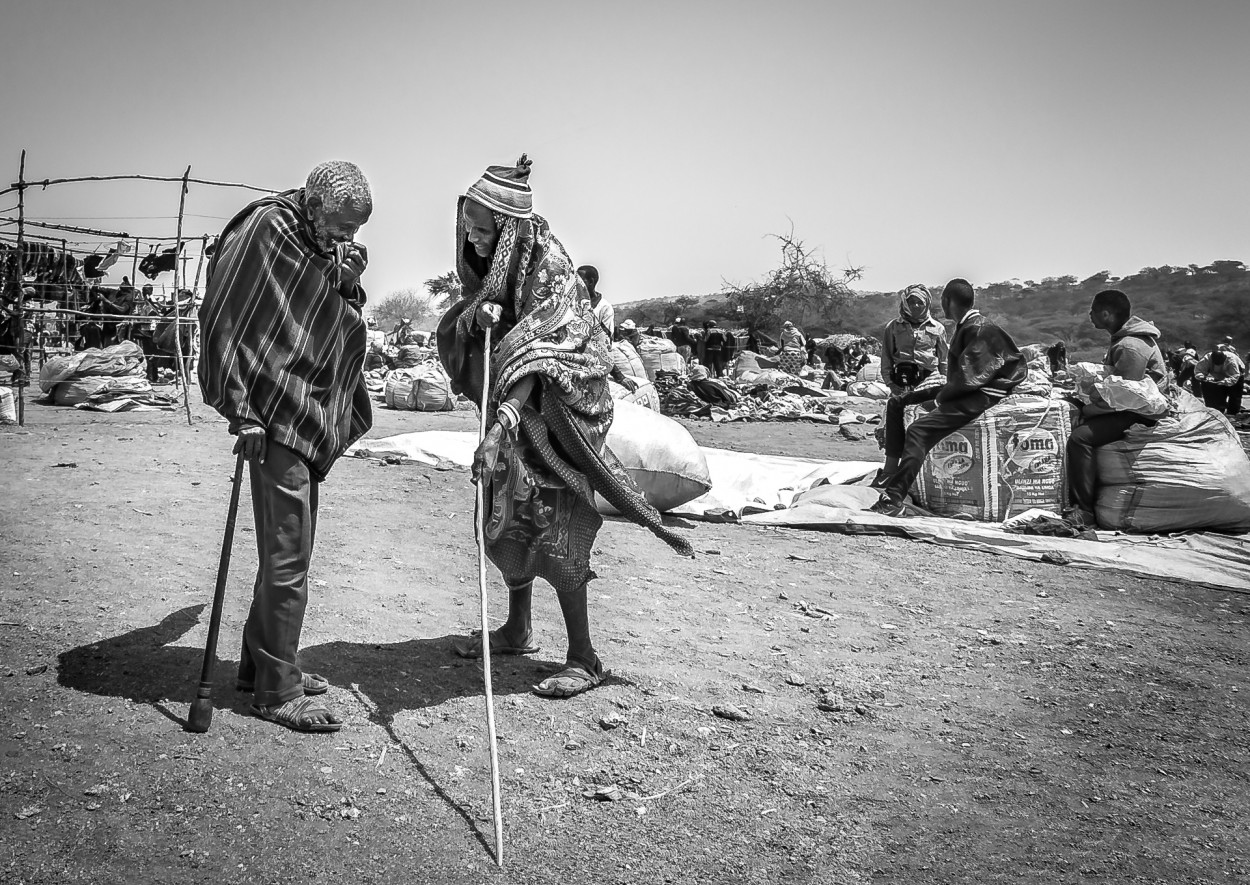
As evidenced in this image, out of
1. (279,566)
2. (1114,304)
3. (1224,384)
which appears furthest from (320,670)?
(1224,384)

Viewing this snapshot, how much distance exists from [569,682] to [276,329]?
4.79 feet

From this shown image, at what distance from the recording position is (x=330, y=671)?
3225mm

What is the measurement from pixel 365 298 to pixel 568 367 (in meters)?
0.67

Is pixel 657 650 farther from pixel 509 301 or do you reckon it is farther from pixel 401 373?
pixel 401 373

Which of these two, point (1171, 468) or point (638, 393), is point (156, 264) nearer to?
point (638, 393)

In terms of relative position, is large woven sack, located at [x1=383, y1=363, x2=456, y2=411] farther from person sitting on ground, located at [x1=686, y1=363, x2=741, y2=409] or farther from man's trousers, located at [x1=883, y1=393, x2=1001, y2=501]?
man's trousers, located at [x1=883, y1=393, x2=1001, y2=501]

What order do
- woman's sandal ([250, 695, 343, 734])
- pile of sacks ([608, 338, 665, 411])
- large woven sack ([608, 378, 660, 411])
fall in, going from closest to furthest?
woman's sandal ([250, 695, 343, 734])
pile of sacks ([608, 338, 665, 411])
large woven sack ([608, 378, 660, 411])

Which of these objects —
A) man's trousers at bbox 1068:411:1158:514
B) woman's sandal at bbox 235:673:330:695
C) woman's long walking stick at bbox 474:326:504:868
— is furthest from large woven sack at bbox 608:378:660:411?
woman's sandal at bbox 235:673:330:695

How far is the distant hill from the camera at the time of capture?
3675cm

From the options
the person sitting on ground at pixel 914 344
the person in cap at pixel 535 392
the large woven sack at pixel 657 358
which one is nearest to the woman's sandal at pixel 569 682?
the person in cap at pixel 535 392

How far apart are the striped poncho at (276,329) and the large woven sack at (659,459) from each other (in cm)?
295

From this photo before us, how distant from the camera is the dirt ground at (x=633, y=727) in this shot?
2.34 metres

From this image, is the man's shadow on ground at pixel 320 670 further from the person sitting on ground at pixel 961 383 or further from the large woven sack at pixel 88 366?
the large woven sack at pixel 88 366

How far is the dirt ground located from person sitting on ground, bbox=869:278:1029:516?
1.49m
